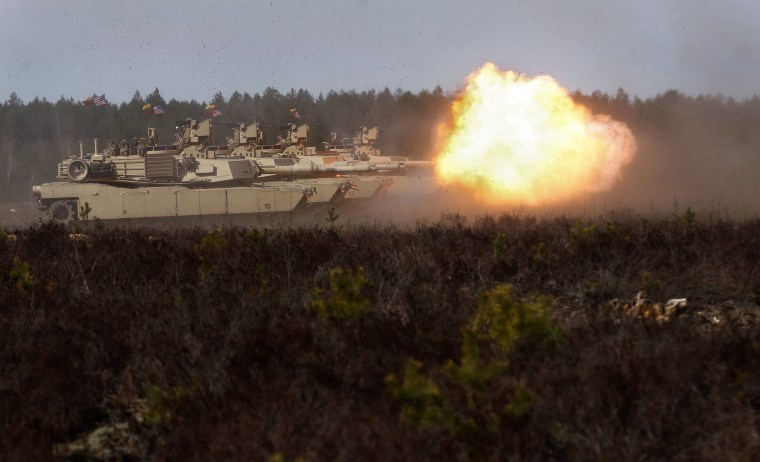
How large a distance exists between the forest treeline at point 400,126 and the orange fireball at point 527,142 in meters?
2.14

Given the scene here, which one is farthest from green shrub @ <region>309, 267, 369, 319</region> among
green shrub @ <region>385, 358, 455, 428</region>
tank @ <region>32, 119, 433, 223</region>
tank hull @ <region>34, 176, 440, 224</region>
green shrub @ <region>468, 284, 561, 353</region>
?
tank hull @ <region>34, 176, 440, 224</region>

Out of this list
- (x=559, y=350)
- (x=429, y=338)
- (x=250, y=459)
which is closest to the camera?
(x=250, y=459)

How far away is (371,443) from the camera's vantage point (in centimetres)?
463

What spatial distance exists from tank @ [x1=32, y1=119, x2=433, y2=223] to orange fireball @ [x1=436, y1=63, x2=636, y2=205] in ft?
10.1

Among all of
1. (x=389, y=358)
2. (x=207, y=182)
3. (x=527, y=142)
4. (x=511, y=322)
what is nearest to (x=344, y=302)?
(x=389, y=358)

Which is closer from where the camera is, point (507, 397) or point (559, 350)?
point (507, 397)

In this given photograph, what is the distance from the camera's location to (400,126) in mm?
59469

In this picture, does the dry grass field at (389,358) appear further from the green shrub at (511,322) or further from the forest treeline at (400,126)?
the forest treeline at (400,126)

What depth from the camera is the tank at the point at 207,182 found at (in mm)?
Result: 21234

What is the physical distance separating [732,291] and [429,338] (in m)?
3.52

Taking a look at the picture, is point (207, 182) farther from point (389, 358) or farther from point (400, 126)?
point (400, 126)

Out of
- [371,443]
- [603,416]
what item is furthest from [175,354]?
[603,416]

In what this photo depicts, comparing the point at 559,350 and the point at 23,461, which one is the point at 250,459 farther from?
the point at 559,350

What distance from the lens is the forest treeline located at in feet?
94.6
